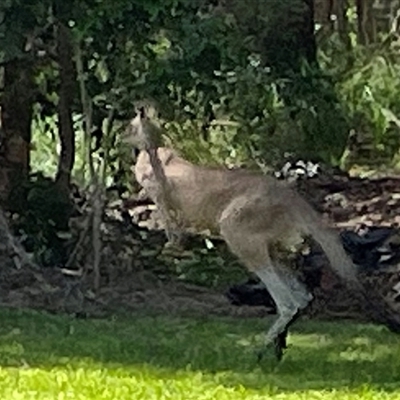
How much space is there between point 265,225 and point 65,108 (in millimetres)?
4088

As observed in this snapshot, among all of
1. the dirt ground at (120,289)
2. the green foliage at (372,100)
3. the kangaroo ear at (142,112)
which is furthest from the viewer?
the green foliage at (372,100)

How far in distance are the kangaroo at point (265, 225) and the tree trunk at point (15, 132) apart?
140 inches

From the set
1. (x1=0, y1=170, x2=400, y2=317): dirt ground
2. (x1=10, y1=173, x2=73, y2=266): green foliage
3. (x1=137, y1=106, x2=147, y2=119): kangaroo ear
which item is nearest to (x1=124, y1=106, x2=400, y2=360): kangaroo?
(x1=137, y1=106, x2=147, y2=119): kangaroo ear

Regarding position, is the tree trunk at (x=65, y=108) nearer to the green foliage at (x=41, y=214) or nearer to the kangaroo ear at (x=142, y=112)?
the green foliage at (x=41, y=214)

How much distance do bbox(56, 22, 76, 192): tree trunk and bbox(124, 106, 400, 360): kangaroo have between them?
8.25 feet

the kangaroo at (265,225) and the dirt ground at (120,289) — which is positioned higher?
the kangaroo at (265,225)

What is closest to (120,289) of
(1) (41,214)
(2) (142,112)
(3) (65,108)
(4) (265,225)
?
(1) (41,214)

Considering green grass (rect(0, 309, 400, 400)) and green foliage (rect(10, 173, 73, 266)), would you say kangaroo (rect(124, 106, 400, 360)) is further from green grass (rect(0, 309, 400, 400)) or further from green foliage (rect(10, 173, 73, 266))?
green foliage (rect(10, 173, 73, 266))

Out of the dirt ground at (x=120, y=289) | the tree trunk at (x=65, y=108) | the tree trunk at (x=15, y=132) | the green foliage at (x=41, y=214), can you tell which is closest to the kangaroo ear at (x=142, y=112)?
the tree trunk at (x=65, y=108)

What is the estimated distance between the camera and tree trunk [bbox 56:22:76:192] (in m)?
12.4

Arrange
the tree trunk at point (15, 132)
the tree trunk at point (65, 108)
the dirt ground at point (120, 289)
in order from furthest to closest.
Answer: the tree trunk at point (15, 132), the tree trunk at point (65, 108), the dirt ground at point (120, 289)

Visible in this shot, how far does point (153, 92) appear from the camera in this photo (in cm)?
1166

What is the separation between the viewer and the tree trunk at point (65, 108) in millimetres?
12445

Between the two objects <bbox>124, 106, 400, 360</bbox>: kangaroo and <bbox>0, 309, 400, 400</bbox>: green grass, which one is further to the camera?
<bbox>124, 106, 400, 360</bbox>: kangaroo
